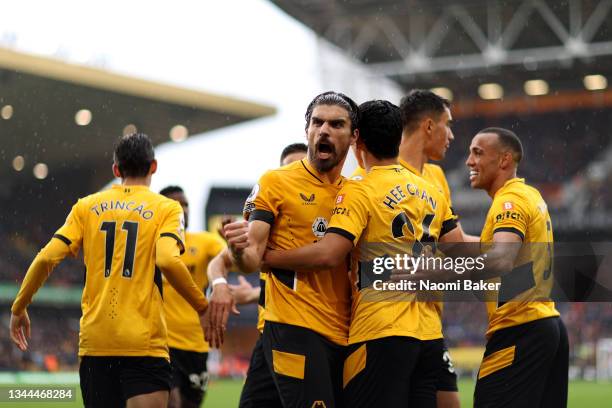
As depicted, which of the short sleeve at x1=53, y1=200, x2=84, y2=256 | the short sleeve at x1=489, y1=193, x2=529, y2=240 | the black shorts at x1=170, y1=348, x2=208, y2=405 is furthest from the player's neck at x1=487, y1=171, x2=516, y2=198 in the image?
the black shorts at x1=170, y1=348, x2=208, y2=405

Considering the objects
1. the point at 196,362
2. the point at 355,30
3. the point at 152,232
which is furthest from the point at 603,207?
the point at 152,232

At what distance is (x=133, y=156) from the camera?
5.77 meters

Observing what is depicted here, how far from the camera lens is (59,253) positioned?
5.54m

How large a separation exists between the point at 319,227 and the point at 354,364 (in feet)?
2.42

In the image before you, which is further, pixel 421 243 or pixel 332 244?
pixel 421 243

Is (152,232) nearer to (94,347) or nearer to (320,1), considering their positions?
(94,347)

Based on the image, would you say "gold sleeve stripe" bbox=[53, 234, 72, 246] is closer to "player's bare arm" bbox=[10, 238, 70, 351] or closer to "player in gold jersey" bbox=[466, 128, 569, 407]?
"player's bare arm" bbox=[10, 238, 70, 351]

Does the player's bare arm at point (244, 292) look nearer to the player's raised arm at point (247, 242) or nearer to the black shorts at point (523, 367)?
the player's raised arm at point (247, 242)

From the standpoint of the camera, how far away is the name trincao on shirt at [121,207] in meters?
5.62

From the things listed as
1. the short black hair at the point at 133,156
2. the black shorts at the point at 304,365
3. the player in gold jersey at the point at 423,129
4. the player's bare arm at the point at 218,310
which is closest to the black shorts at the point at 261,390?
the black shorts at the point at 304,365

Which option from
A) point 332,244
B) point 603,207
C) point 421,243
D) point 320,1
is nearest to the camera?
point 332,244

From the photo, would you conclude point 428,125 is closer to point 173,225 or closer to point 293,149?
point 293,149

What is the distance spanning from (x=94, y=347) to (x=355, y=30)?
23.0m

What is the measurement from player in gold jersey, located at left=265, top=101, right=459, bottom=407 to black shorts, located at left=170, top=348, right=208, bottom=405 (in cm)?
Answer: 395
